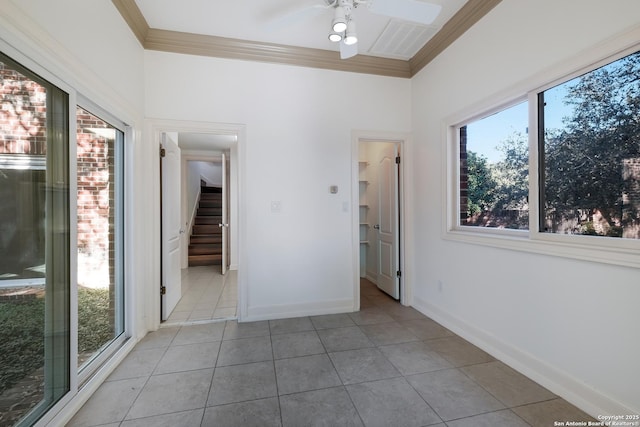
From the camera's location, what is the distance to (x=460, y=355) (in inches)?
89.7

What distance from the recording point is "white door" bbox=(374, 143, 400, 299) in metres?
3.55

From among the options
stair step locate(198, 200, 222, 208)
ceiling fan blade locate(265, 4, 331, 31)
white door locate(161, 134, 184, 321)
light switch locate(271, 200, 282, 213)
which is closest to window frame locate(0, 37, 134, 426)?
white door locate(161, 134, 184, 321)

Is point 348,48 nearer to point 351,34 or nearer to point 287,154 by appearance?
point 351,34

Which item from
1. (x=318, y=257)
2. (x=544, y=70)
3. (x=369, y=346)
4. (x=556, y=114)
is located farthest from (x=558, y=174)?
(x=318, y=257)

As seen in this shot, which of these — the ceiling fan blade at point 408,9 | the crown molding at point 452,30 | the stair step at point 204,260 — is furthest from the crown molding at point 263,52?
the stair step at point 204,260

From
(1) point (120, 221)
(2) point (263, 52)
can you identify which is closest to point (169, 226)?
(1) point (120, 221)

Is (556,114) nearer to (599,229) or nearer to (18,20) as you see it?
(599,229)

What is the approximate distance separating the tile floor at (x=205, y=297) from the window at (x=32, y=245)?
56.8 inches

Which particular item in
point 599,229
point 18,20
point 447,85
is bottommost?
point 599,229

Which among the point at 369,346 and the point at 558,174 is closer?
the point at 558,174

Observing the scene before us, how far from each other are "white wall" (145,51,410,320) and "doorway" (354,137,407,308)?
31cm

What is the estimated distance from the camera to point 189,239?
255 inches

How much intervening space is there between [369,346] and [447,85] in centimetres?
264

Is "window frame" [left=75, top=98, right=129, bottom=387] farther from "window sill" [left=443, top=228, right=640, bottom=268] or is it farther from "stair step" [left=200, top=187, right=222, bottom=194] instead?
"stair step" [left=200, top=187, right=222, bottom=194]
